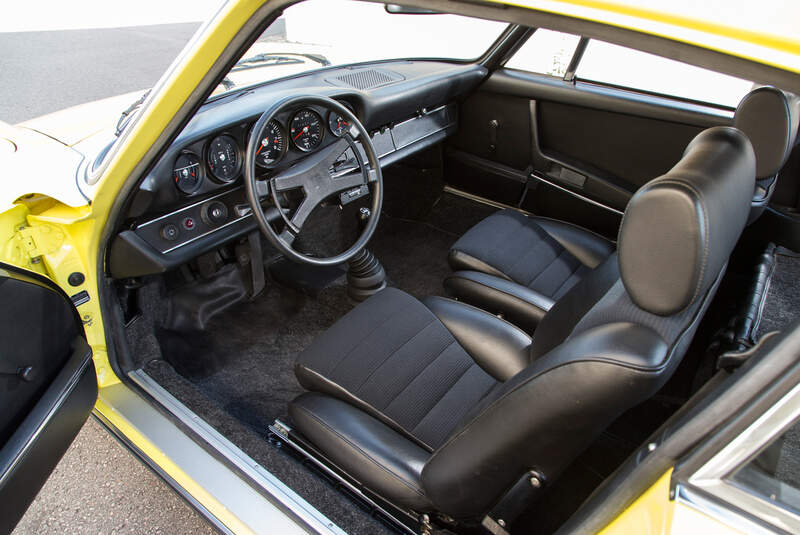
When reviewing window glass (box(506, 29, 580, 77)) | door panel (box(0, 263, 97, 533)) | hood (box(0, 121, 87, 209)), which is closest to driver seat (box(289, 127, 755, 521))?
door panel (box(0, 263, 97, 533))

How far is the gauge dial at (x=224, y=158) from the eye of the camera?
5.70 feet

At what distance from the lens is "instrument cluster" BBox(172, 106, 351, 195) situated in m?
1.68

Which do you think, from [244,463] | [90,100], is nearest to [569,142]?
[244,463]

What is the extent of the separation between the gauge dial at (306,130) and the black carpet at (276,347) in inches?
32.1

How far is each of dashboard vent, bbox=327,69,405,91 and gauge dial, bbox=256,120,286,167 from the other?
47 cm

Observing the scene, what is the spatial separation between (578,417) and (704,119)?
1.78 m

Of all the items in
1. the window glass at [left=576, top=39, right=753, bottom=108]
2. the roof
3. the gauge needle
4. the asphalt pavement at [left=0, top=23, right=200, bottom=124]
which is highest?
the roof

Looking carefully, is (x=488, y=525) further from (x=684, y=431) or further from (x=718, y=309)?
(x=718, y=309)

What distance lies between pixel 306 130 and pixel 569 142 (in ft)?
4.15

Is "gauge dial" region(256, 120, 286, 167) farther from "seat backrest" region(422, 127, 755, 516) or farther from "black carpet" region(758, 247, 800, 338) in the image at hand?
"black carpet" region(758, 247, 800, 338)

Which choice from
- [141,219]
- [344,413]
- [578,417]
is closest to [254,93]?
[141,219]

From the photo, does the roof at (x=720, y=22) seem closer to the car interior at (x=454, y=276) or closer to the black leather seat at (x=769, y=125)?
the car interior at (x=454, y=276)

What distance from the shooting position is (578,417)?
0.85m

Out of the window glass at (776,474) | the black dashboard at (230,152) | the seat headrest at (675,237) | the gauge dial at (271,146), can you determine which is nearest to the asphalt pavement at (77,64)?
the black dashboard at (230,152)
